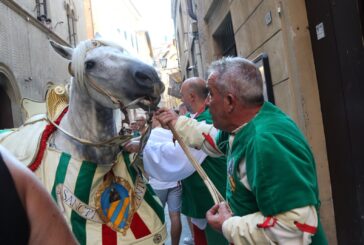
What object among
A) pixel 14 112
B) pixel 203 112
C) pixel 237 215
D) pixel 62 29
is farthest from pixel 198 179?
pixel 62 29

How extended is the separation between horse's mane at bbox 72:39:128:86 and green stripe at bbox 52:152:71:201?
0.43 metres

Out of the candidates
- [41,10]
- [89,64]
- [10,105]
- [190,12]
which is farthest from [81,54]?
[41,10]

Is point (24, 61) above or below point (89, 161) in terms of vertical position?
above

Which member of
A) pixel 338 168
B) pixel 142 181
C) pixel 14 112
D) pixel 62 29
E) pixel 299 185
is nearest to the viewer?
pixel 299 185

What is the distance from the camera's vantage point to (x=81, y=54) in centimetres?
253

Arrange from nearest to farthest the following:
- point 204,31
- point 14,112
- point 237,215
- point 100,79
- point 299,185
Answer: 1. point 299,185
2. point 237,215
3. point 100,79
4. point 204,31
5. point 14,112

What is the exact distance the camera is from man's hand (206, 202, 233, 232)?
197cm

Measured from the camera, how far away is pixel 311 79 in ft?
13.9

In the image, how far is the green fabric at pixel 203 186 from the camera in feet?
11.2

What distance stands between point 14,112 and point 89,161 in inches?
373

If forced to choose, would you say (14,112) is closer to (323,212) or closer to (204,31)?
(204,31)

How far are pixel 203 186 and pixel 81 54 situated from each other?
63.5 inches

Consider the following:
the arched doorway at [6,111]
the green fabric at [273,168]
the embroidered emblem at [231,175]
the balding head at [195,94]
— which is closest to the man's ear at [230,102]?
the green fabric at [273,168]

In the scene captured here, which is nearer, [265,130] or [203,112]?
[265,130]
